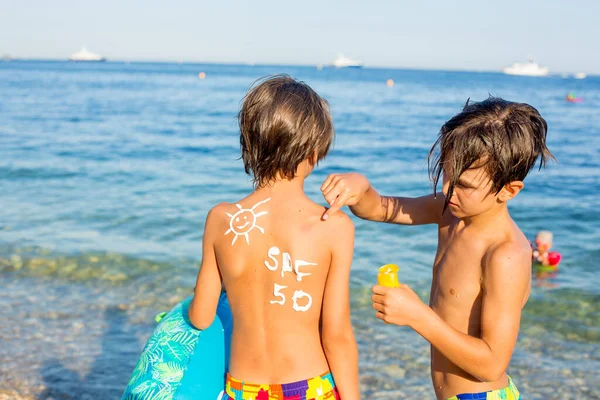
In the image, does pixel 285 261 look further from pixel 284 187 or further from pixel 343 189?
pixel 343 189

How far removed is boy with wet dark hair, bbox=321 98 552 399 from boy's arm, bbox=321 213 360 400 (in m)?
0.10

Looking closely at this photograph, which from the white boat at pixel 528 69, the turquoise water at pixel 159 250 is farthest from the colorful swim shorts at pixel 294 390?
the white boat at pixel 528 69

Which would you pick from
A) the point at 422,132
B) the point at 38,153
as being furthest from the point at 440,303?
the point at 422,132

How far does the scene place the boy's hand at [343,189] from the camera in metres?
2.31

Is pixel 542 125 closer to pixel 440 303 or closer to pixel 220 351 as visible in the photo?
pixel 440 303

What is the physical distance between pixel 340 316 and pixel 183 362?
773 millimetres

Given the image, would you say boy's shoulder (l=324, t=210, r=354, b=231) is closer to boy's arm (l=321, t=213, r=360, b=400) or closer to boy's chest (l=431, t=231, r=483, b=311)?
boy's arm (l=321, t=213, r=360, b=400)

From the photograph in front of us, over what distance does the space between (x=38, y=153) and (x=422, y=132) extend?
1125 centimetres

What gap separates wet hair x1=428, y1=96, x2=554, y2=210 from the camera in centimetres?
209

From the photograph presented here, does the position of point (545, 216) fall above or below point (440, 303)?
below

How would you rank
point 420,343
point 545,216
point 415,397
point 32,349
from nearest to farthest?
1. point 415,397
2. point 32,349
3. point 420,343
4. point 545,216

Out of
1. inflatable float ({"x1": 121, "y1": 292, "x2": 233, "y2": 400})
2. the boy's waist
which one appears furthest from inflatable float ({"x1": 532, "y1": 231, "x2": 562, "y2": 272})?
inflatable float ({"x1": 121, "y1": 292, "x2": 233, "y2": 400})

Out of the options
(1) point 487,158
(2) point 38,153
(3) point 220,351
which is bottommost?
(2) point 38,153

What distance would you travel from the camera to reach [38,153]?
14.1 meters
